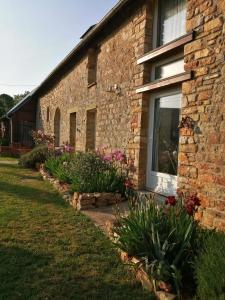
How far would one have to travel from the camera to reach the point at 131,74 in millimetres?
6895

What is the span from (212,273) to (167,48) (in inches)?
161

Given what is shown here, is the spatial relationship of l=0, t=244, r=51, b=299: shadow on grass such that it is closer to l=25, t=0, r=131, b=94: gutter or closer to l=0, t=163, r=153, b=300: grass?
l=0, t=163, r=153, b=300: grass

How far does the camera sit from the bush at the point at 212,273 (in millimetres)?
2402

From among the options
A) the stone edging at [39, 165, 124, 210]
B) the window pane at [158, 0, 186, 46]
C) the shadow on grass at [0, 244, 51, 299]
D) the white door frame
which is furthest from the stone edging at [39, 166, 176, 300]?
the window pane at [158, 0, 186, 46]

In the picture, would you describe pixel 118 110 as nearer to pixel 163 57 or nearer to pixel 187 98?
pixel 163 57

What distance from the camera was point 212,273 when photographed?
252cm

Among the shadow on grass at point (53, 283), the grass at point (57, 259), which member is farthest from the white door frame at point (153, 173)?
the shadow on grass at point (53, 283)

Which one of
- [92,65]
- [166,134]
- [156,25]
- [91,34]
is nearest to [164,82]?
[166,134]

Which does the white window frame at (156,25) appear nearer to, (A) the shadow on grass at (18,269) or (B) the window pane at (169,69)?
(B) the window pane at (169,69)

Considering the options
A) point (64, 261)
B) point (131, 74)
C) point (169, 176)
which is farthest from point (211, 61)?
point (64, 261)

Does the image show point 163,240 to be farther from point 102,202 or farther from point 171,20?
point 171,20

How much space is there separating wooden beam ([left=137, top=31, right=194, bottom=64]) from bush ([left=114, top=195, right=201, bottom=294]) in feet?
8.65

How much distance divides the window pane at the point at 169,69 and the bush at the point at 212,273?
342 cm

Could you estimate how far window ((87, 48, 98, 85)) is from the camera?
9930 millimetres
